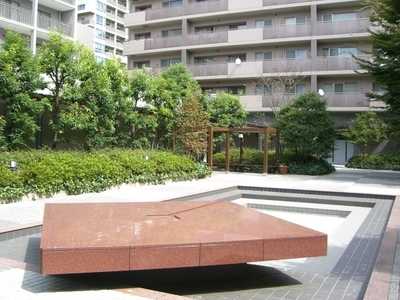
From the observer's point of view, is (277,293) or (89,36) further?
(89,36)

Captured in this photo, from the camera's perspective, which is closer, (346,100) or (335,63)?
(346,100)

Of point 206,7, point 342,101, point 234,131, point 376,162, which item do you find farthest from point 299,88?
point 234,131

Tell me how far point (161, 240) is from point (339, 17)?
30.1 m

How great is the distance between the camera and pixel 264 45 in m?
32.2

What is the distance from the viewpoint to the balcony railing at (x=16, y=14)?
2725cm

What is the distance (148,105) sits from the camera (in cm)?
1911

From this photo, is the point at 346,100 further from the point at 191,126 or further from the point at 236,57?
the point at 191,126

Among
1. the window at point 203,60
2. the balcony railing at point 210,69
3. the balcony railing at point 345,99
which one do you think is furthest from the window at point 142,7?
the balcony railing at point 345,99

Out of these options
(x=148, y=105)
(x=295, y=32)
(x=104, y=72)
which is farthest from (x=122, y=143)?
(x=295, y=32)

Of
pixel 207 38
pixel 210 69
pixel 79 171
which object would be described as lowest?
pixel 79 171

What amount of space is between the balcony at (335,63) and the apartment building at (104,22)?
1492 inches

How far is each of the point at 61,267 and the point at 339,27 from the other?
29.6m

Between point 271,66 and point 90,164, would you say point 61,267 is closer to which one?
point 90,164

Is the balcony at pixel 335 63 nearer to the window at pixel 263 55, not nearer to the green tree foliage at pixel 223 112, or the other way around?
the window at pixel 263 55
